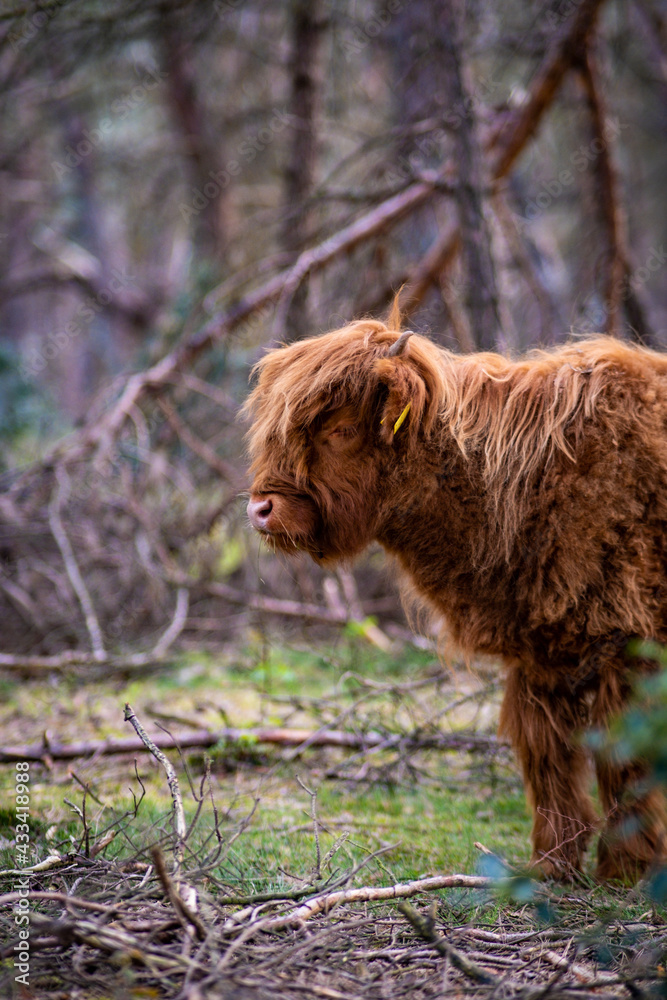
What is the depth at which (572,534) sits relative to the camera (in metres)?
2.76

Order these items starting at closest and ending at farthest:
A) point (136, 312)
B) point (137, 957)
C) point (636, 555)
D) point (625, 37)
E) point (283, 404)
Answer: point (137, 957) < point (636, 555) < point (283, 404) < point (625, 37) < point (136, 312)

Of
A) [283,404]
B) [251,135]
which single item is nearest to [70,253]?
[251,135]

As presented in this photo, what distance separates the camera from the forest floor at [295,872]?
1847 mm

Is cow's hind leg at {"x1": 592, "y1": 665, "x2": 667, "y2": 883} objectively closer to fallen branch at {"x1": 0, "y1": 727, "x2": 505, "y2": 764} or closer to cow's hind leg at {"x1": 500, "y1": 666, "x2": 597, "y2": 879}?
cow's hind leg at {"x1": 500, "y1": 666, "x2": 597, "y2": 879}

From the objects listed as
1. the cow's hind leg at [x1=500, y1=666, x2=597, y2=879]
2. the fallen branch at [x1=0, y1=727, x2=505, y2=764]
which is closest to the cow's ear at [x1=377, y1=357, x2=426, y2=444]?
the cow's hind leg at [x1=500, y1=666, x2=597, y2=879]

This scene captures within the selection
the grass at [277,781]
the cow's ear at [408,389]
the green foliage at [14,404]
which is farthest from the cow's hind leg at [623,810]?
the green foliage at [14,404]

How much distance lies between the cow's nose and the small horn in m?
0.73

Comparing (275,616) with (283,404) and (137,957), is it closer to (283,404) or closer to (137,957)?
(283,404)

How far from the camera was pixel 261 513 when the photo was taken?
2.97 metres

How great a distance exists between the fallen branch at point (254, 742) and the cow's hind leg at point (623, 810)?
1220 mm

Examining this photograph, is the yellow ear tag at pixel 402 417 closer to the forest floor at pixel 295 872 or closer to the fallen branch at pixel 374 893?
the forest floor at pixel 295 872

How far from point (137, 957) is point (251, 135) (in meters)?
11.8

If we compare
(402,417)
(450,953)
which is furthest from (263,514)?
(450,953)

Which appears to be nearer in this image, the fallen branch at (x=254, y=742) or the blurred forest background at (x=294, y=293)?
the fallen branch at (x=254, y=742)
